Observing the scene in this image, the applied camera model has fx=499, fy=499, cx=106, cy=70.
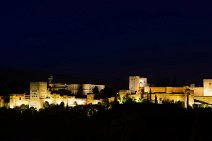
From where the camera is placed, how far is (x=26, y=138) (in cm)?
3919

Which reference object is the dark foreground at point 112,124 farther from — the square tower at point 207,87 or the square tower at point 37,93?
the square tower at point 207,87

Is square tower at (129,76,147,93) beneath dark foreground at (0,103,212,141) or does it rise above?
above

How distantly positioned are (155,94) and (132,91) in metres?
5.73

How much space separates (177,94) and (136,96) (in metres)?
4.21

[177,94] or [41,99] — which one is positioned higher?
[177,94]

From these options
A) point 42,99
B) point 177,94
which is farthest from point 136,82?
point 42,99

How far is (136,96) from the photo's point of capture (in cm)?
4506

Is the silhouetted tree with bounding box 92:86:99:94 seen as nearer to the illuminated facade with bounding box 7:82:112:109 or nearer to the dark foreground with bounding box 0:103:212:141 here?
the illuminated facade with bounding box 7:82:112:109

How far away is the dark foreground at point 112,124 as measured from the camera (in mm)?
29250

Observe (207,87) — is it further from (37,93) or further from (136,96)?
(37,93)

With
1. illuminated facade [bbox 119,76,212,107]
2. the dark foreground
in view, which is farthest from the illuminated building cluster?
illuminated facade [bbox 119,76,212,107]

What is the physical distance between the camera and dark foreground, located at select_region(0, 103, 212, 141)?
29.2m

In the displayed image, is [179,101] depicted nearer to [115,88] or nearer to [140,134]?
[140,134]

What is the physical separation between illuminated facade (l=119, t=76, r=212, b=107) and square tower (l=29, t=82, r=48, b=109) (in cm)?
829
